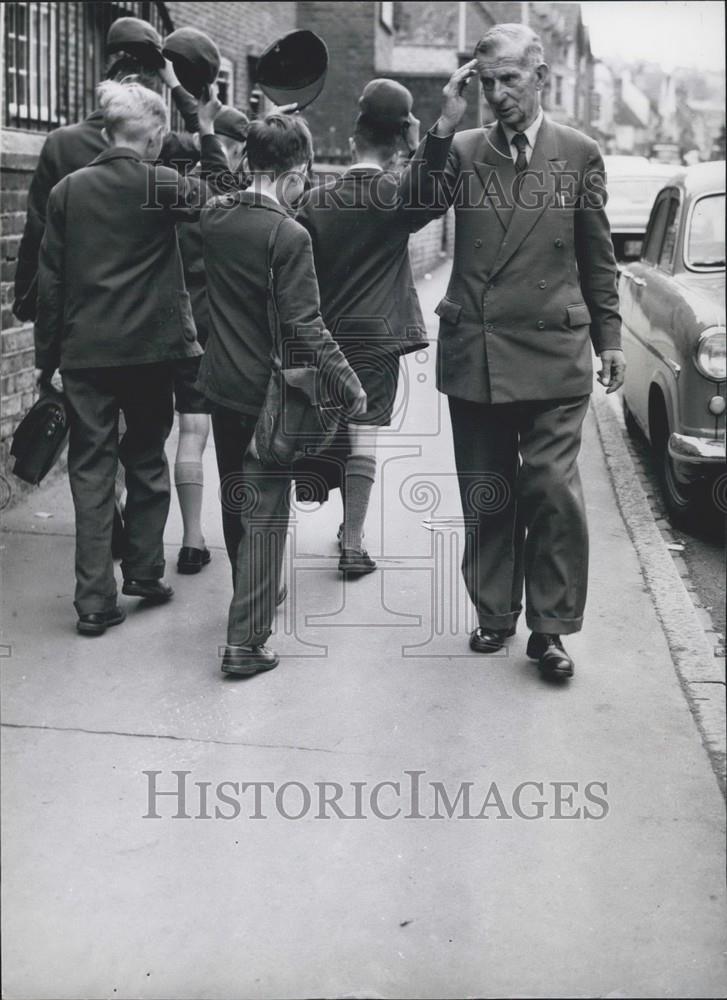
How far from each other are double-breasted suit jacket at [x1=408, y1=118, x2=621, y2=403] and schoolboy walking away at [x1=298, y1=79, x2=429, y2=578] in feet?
1.25

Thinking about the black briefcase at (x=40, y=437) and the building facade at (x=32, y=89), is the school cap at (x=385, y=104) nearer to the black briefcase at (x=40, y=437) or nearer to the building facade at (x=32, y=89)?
the building facade at (x=32, y=89)

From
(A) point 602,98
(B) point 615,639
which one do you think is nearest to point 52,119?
(B) point 615,639

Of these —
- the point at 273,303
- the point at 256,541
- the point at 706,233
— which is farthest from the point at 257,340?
the point at 706,233

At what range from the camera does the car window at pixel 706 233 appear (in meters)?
8.55

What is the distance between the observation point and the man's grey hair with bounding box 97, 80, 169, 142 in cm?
533

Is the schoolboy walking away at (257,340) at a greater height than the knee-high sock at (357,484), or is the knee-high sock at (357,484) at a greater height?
the schoolboy walking away at (257,340)

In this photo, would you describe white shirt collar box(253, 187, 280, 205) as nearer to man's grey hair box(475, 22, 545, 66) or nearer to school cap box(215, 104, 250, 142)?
man's grey hair box(475, 22, 545, 66)

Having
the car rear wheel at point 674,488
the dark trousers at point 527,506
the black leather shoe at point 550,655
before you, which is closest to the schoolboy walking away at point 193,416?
the dark trousers at point 527,506

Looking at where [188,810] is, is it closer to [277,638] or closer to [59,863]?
[59,863]

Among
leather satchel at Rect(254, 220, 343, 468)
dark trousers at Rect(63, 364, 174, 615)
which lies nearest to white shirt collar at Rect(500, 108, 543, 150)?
leather satchel at Rect(254, 220, 343, 468)

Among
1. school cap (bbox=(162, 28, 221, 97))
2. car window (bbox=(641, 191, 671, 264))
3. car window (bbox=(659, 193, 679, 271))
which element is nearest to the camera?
school cap (bbox=(162, 28, 221, 97))

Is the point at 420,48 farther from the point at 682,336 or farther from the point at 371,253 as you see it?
the point at 371,253

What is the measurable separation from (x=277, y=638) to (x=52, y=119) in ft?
15.0

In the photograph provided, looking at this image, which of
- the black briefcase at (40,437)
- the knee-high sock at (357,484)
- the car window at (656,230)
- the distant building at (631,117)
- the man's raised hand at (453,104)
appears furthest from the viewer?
the distant building at (631,117)
